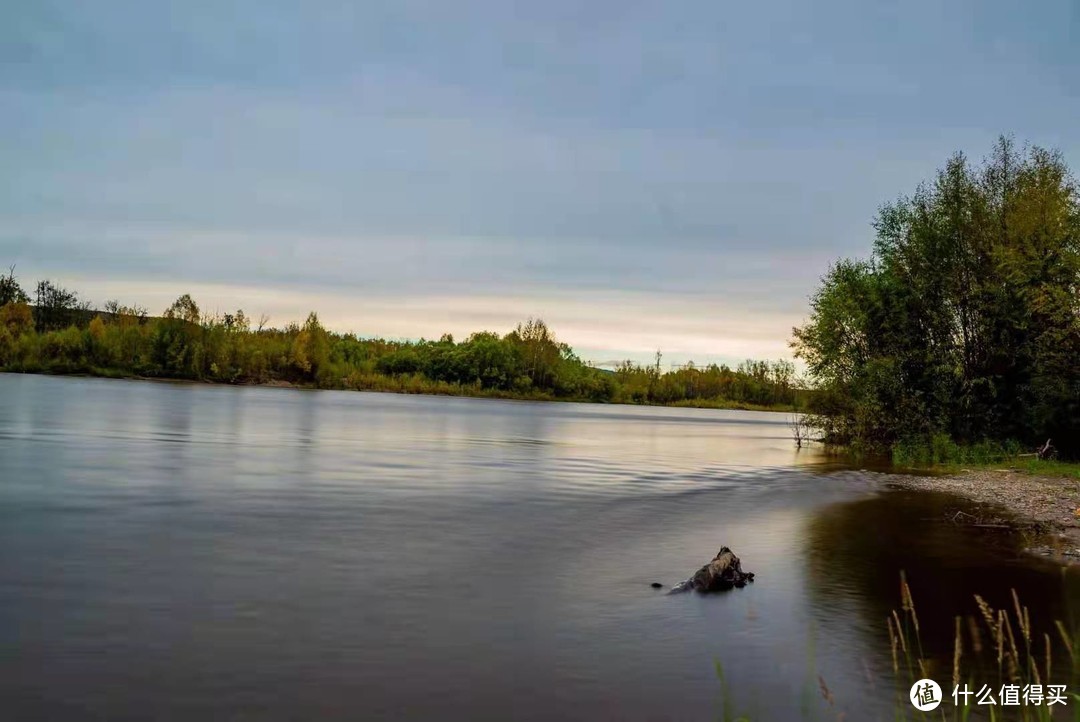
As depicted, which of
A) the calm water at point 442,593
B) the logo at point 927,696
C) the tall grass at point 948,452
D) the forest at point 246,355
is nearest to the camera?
the logo at point 927,696

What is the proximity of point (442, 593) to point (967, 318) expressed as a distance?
36.3m

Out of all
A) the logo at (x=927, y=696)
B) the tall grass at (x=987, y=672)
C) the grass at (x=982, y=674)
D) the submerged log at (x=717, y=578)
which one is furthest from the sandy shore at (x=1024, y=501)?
the logo at (x=927, y=696)

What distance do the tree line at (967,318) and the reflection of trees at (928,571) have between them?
58.3 ft

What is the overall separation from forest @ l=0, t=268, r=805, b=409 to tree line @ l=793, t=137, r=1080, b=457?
121 m

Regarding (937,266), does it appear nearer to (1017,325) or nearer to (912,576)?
(1017,325)

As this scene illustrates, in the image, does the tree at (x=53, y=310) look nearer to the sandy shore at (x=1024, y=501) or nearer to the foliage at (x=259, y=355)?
the foliage at (x=259, y=355)

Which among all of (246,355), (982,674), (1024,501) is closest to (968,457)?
(1024,501)

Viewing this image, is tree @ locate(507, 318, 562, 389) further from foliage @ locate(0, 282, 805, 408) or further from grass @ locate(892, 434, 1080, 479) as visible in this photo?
grass @ locate(892, 434, 1080, 479)

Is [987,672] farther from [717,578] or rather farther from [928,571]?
[928,571]

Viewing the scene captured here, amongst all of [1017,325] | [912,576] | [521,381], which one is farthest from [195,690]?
[521,381]

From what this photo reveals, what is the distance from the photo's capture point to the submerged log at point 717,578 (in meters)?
13.8

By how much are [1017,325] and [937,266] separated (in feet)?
18.2

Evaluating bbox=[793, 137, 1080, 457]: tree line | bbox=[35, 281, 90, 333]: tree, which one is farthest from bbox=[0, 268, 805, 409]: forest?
bbox=[793, 137, 1080, 457]: tree line

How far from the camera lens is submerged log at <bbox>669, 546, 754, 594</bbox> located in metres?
13.8
